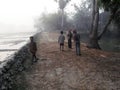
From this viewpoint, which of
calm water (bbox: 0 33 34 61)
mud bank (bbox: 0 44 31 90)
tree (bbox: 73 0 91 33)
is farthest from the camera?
tree (bbox: 73 0 91 33)

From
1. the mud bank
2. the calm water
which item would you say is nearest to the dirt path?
the mud bank

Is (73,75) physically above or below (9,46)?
below

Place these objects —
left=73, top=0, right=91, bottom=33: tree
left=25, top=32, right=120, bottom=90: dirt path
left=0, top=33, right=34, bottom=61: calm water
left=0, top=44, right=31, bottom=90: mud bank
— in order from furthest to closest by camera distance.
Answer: left=73, top=0, right=91, bottom=33: tree, left=0, top=33, right=34, bottom=61: calm water, left=25, top=32, right=120, bottom=90: dirt path, left=0, top=44, right=31, bottom=90: mud bank

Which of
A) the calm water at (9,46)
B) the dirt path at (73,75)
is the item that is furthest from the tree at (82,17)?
the dirt path at (73,75)

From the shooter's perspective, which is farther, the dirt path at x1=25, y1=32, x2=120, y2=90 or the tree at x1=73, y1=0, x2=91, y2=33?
the tree at x1=73, y1=0, x2=91, y2=33

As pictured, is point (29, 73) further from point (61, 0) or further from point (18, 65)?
point (61, 0)

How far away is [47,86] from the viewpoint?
10.4 m

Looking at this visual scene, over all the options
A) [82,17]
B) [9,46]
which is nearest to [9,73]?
[9,46]

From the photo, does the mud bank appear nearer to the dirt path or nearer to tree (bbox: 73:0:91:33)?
the dirt path

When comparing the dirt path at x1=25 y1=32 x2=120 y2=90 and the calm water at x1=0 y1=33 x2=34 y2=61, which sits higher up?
the calm water at x1=0 y1=33 x2=34 y2=61

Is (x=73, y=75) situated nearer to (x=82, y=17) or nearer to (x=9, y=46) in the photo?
(x=9, y=46)

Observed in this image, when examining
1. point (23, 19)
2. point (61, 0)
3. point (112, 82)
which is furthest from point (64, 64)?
point (23, 19)

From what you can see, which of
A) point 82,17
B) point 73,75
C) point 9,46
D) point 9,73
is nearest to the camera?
point 9,73

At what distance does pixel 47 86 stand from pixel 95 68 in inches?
170
